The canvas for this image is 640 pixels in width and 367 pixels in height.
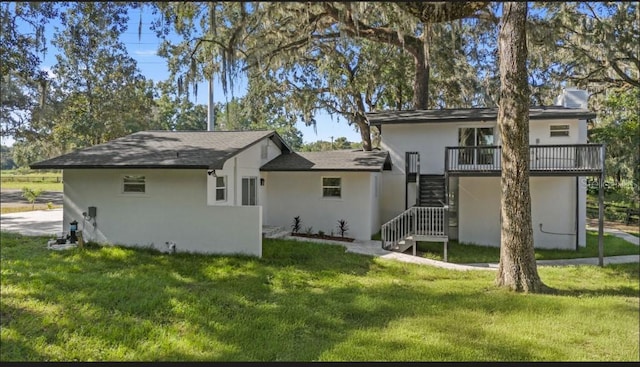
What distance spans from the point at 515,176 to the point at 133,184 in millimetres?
8442

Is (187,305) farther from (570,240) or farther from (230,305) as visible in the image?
(570,240)

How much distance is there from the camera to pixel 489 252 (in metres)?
10.8

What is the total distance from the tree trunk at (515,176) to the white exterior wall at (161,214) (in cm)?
512

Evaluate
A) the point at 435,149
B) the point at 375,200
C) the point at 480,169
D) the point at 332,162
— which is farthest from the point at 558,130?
the point at 332,162

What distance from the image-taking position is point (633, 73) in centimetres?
1176

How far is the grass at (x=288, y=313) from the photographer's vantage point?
3816mm

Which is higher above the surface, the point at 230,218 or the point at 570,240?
the point at 230,218

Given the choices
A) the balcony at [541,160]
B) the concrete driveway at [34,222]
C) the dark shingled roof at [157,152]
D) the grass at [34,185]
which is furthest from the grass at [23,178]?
the balcony at [541,160]

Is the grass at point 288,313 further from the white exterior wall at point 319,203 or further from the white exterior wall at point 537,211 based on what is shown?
the white exterior wall at point 319,203

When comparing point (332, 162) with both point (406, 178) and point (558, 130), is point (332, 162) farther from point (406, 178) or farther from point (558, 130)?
point (558, 130)

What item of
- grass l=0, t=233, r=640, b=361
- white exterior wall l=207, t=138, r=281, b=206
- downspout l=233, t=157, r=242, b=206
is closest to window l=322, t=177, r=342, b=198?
white exterior wall l=207, t=138, r=281, b=206

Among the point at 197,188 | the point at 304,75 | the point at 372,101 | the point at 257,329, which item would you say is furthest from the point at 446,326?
the point at 372,101

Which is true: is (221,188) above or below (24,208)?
above

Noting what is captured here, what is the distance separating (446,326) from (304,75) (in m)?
12.6
